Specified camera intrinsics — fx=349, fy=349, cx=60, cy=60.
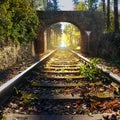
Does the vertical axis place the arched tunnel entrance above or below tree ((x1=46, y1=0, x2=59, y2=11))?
below

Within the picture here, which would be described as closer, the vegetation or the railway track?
the railway track

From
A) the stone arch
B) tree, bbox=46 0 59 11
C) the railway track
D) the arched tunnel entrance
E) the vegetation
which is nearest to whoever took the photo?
the railway track

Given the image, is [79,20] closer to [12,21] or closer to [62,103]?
[12,21]

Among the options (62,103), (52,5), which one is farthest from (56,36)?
(62,103)

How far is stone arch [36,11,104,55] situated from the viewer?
35.2 metres

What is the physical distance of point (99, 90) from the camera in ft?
23.6

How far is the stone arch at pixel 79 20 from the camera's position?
116 ft

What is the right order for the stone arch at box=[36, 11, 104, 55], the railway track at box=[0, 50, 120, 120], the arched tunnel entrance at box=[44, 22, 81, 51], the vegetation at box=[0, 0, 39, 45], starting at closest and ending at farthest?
the railway track at box=[0, 50, 120, 120], the vegetation at box=[0, 0, 39, 45], the stone arch at box=[36, 11, 104, 55], the arched tunnel entrance at box=[44, 22, 81, 51]

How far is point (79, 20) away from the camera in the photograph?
117 ft

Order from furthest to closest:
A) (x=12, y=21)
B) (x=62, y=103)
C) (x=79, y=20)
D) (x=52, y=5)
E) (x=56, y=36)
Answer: (x=56, y=36) → (x=52, y=5) → (x=79, y=20) → (x=12, y=21) → (x=62, y=103)

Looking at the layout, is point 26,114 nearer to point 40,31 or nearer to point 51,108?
point 51,108

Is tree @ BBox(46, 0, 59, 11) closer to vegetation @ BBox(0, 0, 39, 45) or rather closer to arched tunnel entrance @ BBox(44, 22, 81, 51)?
arched tunnel entrance @ BBox(44, 22, 81, 51)

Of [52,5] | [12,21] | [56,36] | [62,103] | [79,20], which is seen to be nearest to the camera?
[62,103]

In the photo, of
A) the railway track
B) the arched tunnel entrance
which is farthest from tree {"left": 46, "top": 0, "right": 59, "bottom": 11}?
the railway track
